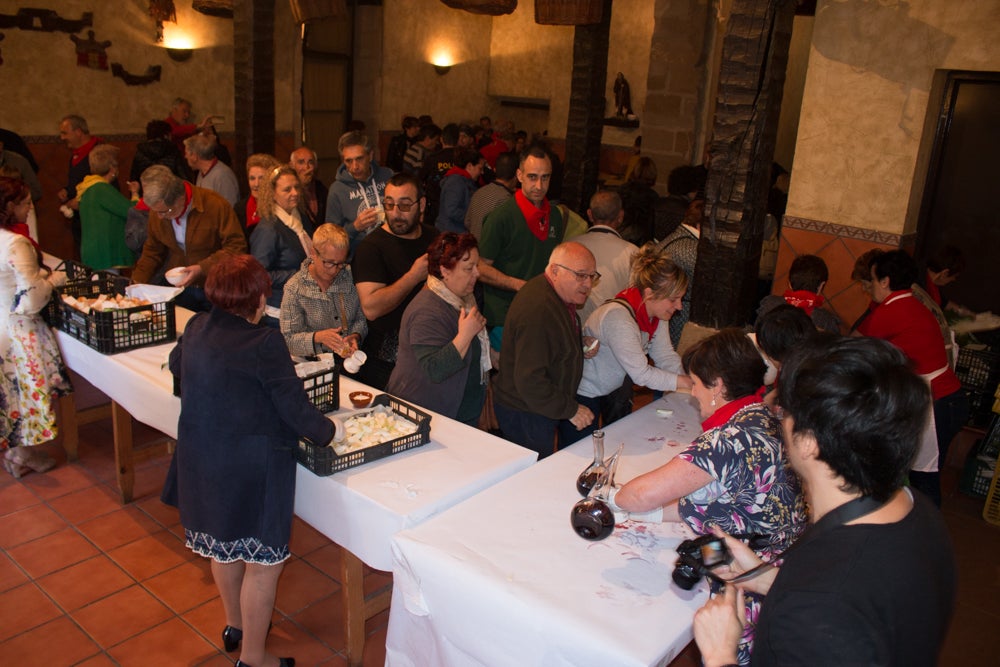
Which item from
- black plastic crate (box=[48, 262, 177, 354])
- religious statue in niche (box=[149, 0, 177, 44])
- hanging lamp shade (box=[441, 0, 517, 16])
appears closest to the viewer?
black plastic crate (box=[48, 262, 177, 354])

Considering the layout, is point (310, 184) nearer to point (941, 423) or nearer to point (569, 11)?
point (569, 11)

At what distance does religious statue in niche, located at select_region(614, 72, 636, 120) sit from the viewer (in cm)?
1190

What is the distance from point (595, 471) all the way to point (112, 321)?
2.54m

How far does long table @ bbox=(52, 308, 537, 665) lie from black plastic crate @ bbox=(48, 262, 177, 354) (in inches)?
14.0

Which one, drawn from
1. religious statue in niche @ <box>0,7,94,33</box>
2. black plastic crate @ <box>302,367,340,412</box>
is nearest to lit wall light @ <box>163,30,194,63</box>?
religious statue in niche @ <box>0,7,94,33</box>

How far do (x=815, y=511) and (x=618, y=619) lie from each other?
0.75 metres

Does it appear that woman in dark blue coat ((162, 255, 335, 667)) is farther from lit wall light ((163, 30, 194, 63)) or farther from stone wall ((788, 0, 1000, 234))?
lit wall light ((163, 30, 194, 63))

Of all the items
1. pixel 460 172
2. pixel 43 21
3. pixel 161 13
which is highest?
pixel 161 13

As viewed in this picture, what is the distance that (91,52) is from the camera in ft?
29.1

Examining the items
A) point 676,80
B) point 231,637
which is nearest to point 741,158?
point 231,637

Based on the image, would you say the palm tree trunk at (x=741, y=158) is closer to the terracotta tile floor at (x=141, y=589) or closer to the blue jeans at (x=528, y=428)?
the blue jeans at (x=528, y=428)

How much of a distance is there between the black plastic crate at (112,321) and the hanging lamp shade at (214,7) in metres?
6.33

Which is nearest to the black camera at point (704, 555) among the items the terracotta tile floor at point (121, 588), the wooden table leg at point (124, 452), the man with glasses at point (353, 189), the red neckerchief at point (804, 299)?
the terracotta tile floor at point (121, 588)

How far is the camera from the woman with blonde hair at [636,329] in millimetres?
3572
